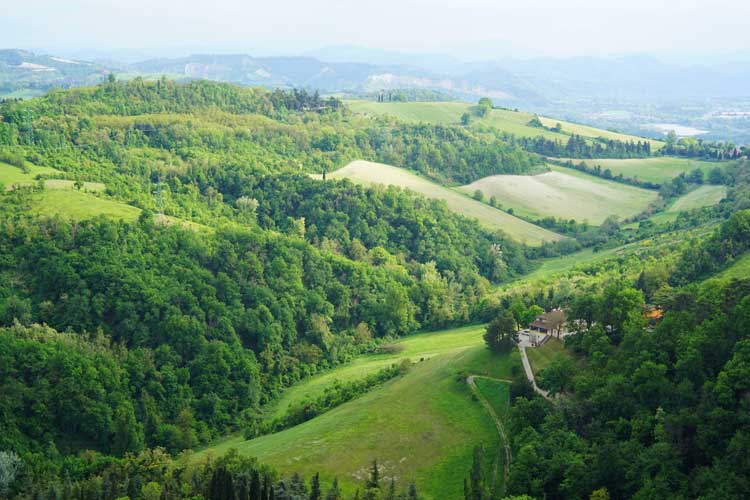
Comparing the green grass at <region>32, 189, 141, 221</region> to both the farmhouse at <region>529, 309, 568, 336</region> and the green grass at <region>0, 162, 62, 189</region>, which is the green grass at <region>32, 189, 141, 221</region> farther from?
the farmhouse at <region>529, 309, 568, 336</region>

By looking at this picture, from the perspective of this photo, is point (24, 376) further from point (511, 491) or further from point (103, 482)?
point (511, 491)

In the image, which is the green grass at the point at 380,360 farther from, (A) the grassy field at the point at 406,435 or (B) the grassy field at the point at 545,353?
(B) the grassy field at the point at 545,353

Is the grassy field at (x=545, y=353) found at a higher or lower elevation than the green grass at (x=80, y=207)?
lower

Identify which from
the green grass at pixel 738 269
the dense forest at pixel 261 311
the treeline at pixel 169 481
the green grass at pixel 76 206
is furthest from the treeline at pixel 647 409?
the green grass at pixel 76 206

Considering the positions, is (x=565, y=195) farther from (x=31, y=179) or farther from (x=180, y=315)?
(x=31, y=179)

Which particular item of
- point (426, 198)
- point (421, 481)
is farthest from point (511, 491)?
point (426, 198)

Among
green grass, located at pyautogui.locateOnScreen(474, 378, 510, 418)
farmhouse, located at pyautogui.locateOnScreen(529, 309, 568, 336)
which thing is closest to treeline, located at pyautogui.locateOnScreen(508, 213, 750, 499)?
green grass, located at pyautogui.locateOnScreen(474, 378, 510, 418)
